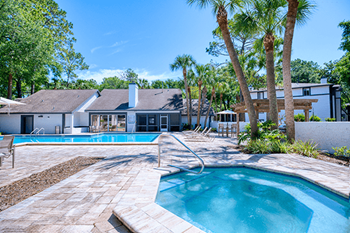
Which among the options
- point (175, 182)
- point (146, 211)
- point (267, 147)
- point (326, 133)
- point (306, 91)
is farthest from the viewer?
point (306, 91)

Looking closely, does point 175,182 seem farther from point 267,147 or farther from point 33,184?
point 267,147

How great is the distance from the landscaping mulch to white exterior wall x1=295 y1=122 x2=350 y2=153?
9709mm

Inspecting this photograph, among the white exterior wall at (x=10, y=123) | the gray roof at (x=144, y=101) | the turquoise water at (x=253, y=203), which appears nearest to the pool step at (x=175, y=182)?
the turquoise water at (x=253, y=203)

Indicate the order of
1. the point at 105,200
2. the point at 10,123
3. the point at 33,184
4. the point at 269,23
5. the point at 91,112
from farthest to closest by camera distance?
the point at 91,112, the point at 10,123, the point at 269,23, the point at 33,184, the point at 105,200

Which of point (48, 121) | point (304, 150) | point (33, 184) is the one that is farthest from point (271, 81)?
point (48, 121)

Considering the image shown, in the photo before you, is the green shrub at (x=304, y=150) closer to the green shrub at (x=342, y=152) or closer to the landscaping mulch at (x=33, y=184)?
the green shrub at (x=342, y=152)

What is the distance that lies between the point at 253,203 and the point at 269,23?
8400mm

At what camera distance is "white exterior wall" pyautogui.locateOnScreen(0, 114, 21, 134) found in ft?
59.9

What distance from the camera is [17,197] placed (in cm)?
310

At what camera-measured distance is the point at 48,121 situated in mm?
18203

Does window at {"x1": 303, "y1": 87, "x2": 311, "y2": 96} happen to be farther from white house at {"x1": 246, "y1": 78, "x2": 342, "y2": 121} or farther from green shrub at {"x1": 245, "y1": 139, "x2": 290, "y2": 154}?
green shrub at {"x1": 245, "y1": 139, "x2": 290, "y2": 154}

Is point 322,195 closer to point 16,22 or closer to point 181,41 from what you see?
point 181,41

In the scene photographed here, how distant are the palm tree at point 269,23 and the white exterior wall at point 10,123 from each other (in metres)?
22.8

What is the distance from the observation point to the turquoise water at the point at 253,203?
2.87 metres
